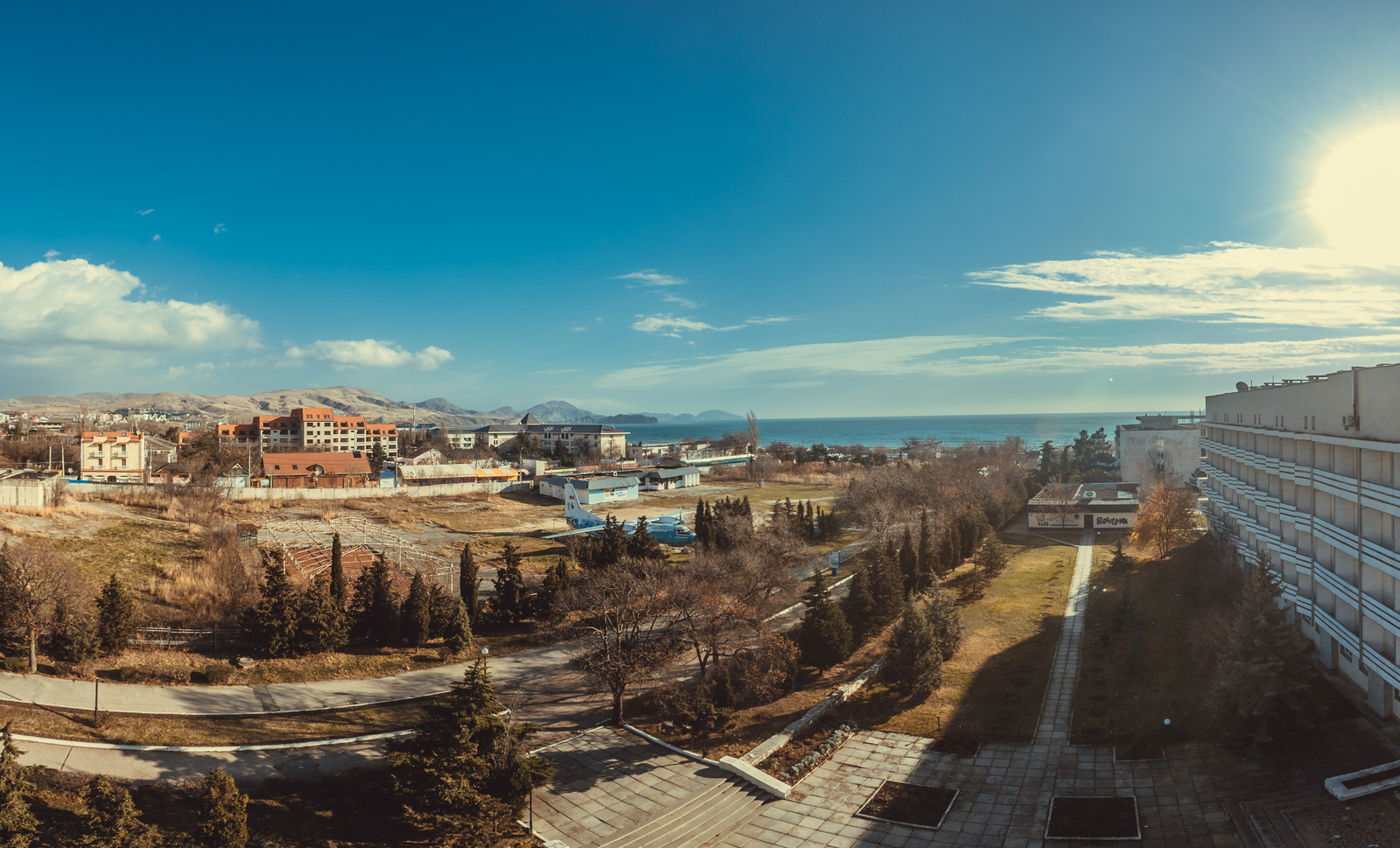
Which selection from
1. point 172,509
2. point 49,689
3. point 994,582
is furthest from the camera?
point 172,509

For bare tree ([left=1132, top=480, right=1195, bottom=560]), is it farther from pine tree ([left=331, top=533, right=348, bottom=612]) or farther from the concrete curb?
pine tree ([left=331, top=533, right=348, bottom=612])

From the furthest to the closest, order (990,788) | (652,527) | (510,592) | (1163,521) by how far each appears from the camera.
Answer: (652,527) < (1163,521) < (510,592) < (990,788)

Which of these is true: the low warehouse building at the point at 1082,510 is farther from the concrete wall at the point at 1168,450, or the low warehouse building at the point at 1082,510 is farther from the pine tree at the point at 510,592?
the pine tree at the point at 510,592

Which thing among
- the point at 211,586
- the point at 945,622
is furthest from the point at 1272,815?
the point at 211,586

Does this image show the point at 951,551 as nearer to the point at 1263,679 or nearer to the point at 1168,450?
the point at 1263,679

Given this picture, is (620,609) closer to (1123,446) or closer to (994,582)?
(994,582)

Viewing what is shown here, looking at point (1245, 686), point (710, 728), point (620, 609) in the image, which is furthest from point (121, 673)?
point (1245, 686)
